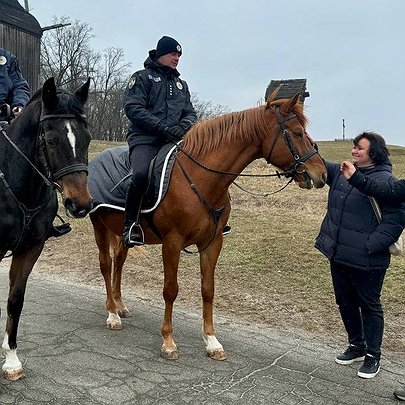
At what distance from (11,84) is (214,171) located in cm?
207

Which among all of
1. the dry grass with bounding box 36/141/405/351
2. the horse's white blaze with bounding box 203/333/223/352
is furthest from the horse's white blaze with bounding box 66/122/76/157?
the dry grass with bounding box 36/141/405/351

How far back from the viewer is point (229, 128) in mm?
4441

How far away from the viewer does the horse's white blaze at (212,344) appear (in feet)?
14.6

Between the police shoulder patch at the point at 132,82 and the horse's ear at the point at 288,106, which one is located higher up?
the police shoulder patch at the point at 132,82

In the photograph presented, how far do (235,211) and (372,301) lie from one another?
24.4 ft

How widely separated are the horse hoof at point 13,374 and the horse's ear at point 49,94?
2.13m

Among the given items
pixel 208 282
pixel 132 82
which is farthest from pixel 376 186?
pixel 132 82

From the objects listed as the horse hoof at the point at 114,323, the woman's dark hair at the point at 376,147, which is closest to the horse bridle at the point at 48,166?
the horse hoof at the point at 114,323

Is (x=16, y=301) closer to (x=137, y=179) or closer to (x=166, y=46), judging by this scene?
(x=137, y=179)

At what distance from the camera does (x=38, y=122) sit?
11.4 ft

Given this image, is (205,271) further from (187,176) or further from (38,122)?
(38,122)

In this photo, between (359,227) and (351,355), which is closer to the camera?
(359,227)

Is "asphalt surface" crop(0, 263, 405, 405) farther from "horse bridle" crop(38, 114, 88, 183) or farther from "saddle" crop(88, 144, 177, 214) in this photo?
"horse bridle" crop(38, 114, 88, 183)

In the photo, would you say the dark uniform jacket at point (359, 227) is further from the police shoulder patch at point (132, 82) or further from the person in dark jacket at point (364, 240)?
the police shoulder patch at point (132, 82)
